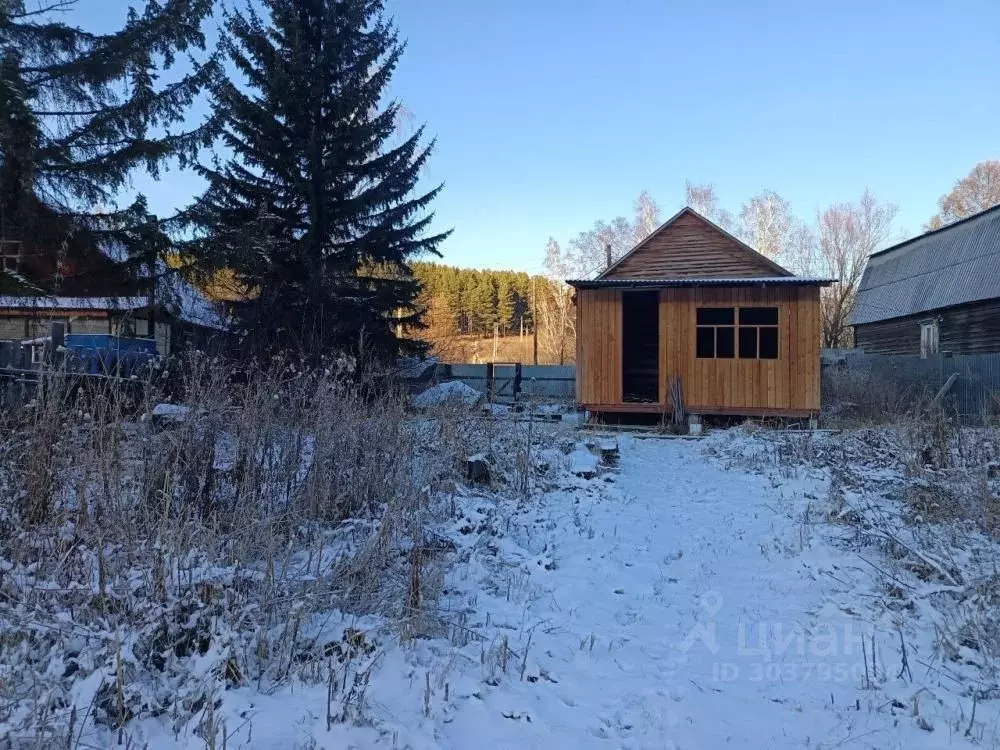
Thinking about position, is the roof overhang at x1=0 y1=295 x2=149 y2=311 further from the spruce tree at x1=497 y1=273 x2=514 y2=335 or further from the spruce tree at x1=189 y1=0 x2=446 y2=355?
the spruce tree at x1=497 y1=273 x2=514 y2=335

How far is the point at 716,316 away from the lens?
1220 cm

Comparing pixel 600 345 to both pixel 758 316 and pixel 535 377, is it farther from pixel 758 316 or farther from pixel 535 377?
pixel 535 377

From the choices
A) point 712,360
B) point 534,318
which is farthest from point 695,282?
point 534,318

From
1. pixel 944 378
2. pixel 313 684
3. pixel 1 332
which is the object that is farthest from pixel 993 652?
pixel 1 332

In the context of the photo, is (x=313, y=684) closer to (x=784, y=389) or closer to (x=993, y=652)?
(x=993, y=652)

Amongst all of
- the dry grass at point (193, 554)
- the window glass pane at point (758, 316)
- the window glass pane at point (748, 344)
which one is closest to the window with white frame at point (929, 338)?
the window glass pane at point (748, 344)

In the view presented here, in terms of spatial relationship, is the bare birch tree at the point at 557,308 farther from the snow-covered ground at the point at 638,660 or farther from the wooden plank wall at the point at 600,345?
the snow-covered ground at the point at 638,660

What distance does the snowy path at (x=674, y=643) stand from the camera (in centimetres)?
239

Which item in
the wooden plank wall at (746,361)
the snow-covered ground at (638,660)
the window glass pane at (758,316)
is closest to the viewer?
the snow-covered ground at (638,660)

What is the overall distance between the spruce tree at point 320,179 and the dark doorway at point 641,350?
18.7 ft

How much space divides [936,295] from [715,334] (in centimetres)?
1366

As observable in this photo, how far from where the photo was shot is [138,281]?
8562 mm

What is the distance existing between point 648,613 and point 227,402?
3407mm

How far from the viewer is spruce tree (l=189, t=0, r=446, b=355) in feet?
39.5
